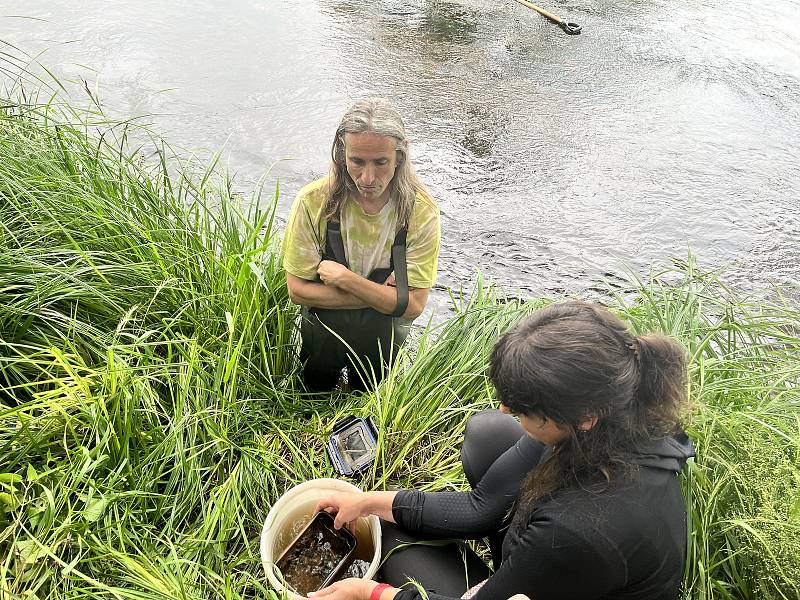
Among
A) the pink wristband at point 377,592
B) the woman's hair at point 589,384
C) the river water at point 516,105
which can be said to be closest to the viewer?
the woman's hair at point 589,384

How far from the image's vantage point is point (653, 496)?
1438 millimetres

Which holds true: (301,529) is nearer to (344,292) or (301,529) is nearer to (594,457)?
(344,292)

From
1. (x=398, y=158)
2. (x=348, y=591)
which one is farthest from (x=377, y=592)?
(x=398, y=158)

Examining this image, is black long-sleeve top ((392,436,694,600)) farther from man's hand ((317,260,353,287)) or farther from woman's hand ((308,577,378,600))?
man's hand ((317,260,353,287))

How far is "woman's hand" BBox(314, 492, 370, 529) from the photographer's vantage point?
1.87 meters

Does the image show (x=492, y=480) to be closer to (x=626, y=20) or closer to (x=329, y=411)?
(x=329, y=411)

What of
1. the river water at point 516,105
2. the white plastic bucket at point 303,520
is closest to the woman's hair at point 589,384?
the white plastic bucket at point 303,520

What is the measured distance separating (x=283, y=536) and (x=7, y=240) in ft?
5.09

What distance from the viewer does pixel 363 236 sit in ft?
7.64

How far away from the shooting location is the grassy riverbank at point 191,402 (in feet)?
5.80

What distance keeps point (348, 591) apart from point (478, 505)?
44cm

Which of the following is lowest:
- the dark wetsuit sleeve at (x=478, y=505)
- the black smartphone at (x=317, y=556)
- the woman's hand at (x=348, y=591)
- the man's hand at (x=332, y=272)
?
the black smartphone at (x=317, y=556)

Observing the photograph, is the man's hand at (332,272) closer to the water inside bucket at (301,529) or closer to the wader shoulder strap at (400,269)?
the wader shoulder strap at (400,269)

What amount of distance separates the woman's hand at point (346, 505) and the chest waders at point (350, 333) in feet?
2.06
